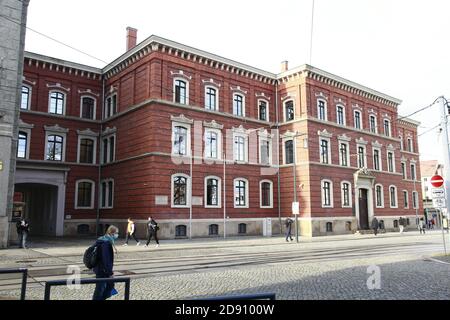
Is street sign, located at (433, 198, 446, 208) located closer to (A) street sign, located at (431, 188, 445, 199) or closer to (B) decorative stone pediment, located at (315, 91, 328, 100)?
(A) street sign, located at (431, 188, 445, 199)

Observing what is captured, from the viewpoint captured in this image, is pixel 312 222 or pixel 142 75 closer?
pixel 142 75

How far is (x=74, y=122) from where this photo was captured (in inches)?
1314

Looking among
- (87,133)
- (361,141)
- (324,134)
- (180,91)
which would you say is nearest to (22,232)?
(87,133)

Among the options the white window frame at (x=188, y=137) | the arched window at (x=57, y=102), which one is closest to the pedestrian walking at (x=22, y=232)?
the white window frame at (x=188, y=137)

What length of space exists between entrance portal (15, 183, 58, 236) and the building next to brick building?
0.13m

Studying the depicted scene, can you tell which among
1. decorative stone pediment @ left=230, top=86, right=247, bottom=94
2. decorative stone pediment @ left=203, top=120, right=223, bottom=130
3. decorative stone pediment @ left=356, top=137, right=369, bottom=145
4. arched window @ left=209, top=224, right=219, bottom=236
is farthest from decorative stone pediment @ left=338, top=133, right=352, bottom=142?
arched window @ left=209, top=224, right=219, bottom=236

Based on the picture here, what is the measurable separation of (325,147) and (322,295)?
28.7 m

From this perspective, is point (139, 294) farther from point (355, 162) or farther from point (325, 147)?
point (355, 162)

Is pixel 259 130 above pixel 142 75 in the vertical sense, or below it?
below

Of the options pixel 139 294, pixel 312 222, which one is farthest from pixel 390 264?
pixel 312 222

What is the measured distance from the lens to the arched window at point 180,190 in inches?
1122

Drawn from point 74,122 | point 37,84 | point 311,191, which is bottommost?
point 311,191
